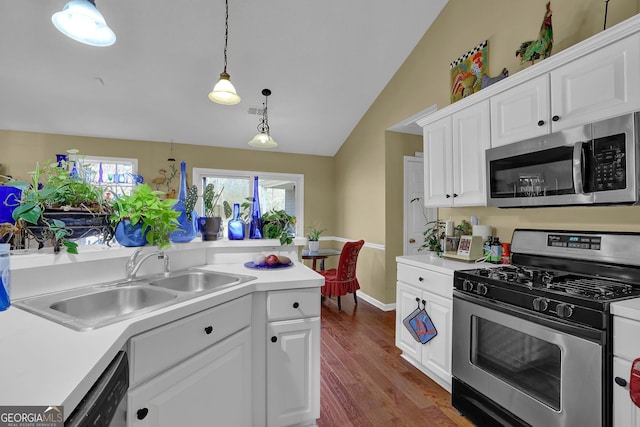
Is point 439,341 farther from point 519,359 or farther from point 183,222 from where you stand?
point 183,222

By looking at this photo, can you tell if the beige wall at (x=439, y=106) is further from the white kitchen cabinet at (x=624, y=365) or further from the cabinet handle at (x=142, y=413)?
the cabinet handle at (x=142, y=413)

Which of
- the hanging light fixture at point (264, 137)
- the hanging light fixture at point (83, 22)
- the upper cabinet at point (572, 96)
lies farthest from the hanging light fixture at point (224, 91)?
the upper cabinet at point (572, 96)

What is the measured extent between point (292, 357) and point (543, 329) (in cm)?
130

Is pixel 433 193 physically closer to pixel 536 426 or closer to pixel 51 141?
pixel 536 426

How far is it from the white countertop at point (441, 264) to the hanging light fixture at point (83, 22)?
257 cm

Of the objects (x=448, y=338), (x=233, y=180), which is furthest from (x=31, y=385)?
(x=233, y=180)

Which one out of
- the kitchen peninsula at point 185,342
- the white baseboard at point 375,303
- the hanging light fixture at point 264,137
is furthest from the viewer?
the white baseboard at point 375,303

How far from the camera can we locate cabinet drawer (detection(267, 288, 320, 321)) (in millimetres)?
1562

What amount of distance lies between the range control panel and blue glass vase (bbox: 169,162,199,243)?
7.75 feet

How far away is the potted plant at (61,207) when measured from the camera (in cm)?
125

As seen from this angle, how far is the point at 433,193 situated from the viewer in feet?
8.83

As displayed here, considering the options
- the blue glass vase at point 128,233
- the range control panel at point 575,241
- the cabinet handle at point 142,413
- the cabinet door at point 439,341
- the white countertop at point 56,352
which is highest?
the blue glass vase at point 128,233

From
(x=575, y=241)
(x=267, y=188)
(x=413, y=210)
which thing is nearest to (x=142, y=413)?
(x=575, y=241)

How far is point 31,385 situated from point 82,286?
35.7 inches
